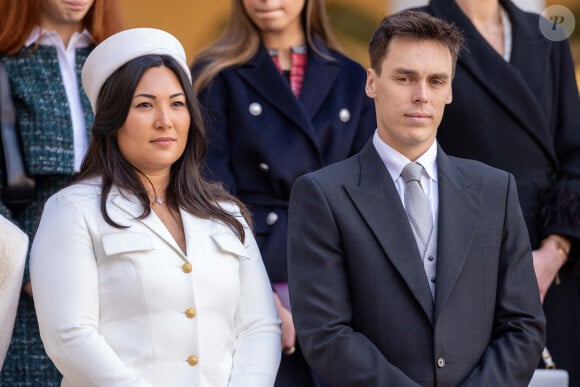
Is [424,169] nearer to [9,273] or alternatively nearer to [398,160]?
[398,160]

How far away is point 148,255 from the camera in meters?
4.18

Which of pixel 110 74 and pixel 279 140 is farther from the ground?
pixel 110 74

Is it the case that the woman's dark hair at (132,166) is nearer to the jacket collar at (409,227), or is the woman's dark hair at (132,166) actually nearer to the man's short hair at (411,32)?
the jacket collar at (409,227)

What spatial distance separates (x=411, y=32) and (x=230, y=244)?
2.77 feet

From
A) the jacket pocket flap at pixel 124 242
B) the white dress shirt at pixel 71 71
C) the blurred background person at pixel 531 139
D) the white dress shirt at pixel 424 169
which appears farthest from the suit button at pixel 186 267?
the blurred background person at pixel 531 139

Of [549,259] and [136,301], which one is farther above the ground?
[136,301]

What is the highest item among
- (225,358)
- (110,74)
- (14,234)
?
(110,74)

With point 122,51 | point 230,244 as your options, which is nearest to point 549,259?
point 230,244

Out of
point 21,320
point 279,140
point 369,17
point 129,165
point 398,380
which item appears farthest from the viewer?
point 369,17

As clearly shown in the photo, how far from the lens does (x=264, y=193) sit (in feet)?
16.7

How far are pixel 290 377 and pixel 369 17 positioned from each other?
15.2 ft

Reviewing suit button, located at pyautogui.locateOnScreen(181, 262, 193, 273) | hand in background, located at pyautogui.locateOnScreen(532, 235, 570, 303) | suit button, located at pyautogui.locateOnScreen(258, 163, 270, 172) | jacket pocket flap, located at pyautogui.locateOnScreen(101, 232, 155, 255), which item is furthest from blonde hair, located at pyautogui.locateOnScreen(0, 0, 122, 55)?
hand in background, located at pyautogui.locateOnScreen(532, 235, 570, 303)

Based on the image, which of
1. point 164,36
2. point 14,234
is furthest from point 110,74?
point 14,234

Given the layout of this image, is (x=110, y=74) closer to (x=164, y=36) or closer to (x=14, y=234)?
(x=164, y=36)
